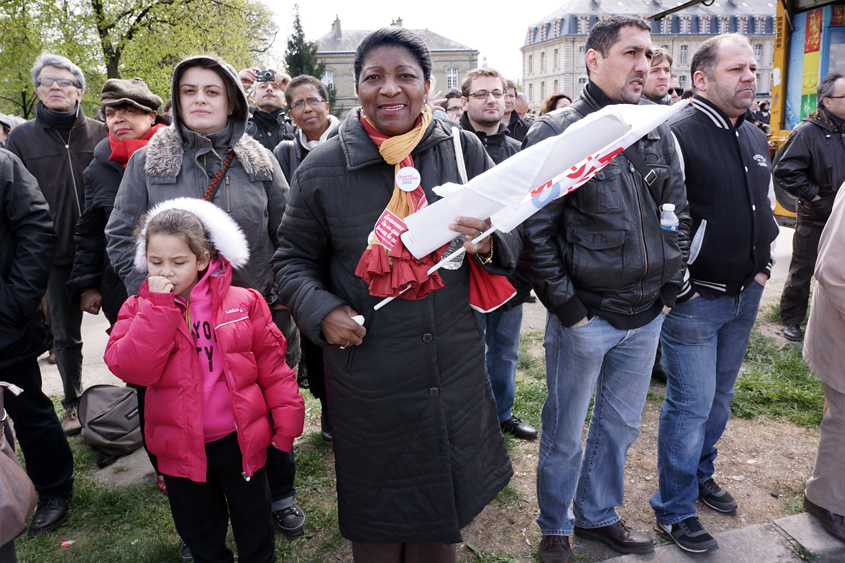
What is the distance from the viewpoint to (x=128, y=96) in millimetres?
3422

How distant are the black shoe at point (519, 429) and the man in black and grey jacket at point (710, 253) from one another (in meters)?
1.03

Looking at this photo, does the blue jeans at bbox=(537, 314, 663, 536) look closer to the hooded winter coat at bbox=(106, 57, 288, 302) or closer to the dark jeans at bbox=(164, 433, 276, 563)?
the dark jeans at bbox=(164, 433, 276, 563)

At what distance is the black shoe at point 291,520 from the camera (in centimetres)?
296

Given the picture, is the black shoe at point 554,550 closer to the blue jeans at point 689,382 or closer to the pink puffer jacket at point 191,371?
the blue jeans at point 689,382

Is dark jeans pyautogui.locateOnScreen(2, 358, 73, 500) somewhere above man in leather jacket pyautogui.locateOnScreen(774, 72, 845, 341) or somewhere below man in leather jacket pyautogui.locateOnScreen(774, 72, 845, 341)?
below

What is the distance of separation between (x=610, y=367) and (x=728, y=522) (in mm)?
1245

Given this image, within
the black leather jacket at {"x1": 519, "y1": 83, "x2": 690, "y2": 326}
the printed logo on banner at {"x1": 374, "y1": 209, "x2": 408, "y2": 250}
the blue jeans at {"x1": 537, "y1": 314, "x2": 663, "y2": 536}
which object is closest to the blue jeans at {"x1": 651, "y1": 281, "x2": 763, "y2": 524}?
the blue jeans at {"x1": 537, "y1": 314, "x2": 663, "y2": 536}

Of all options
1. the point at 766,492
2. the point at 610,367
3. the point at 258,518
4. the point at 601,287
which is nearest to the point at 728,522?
the point at 766,492

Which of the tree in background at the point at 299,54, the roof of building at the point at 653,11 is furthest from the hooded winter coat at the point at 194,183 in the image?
the roof of building at the point at 653,11

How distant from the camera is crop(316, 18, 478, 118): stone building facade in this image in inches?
2122

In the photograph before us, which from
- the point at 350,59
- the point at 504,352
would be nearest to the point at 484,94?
the point at 504,352

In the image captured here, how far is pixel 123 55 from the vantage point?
54.3ft

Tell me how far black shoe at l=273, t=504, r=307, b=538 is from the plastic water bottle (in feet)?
7.54

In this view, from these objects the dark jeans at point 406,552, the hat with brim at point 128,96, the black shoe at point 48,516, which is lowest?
the black shoe at point 48,516
